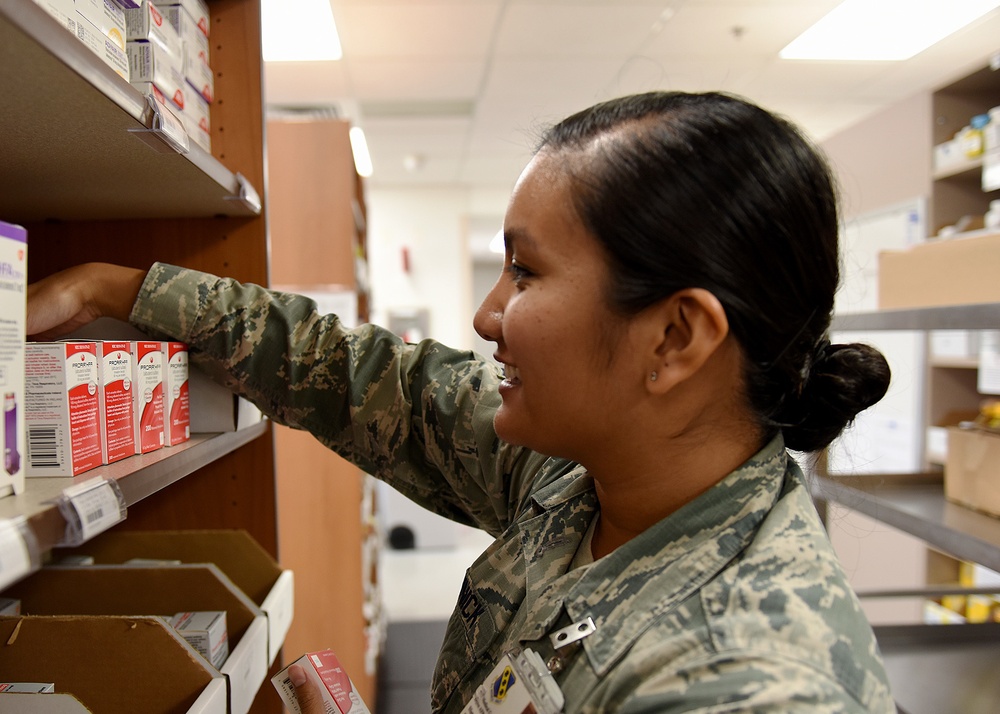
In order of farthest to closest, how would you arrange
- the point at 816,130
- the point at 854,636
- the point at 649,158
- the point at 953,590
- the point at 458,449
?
the point at 816,130, the point at 953,590, the point at 458,449, the point at 649,158, the point at 854,636

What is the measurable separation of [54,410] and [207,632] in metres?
0.49

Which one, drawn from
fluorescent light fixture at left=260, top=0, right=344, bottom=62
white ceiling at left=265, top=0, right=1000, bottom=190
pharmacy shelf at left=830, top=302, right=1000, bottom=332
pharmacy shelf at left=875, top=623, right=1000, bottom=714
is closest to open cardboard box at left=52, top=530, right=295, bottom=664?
pharmacy shelf at left=830, top=302, right=1000, bottom=332

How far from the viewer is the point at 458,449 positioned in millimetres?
1204

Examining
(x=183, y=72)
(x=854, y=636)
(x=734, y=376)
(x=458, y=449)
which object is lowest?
(x=854, y=636)

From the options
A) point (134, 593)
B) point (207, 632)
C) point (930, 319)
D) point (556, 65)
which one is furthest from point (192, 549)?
point (556, 65)

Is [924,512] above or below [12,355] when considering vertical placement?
below

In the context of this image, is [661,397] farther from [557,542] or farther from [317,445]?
[317,445]

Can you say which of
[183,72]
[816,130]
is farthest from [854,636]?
[816,130]

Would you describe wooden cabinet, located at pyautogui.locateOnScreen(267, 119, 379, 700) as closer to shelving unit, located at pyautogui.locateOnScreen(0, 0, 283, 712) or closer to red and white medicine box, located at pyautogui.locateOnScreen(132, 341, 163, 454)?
shelving unit, located at pyautogui.locateOnScreen(0, 0, 283, 712)

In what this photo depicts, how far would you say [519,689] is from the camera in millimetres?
829

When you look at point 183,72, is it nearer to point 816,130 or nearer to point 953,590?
point 953,590

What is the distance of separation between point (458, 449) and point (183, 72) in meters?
0.79

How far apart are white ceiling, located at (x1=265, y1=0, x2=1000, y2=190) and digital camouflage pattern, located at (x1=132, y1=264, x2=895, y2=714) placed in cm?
229

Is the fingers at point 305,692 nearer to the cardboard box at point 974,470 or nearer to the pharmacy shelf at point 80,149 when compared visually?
the pharmacy shelf at point 80,149
